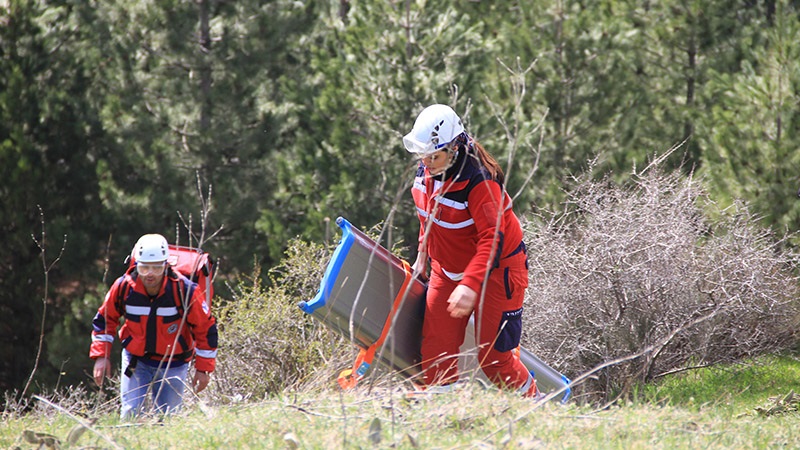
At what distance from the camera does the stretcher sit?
5043mm

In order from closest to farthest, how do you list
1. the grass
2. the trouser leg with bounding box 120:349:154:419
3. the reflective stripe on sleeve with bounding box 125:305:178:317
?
1. the grass
2. the reflective stripe on sleeve with bounding box 125:305:178:317
3. the trouser leg with bounding box 120:349:154:419

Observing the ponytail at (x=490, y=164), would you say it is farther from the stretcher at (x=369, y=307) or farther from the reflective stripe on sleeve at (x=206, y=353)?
the reflective stripe on sleeve at (x=206, y=353)

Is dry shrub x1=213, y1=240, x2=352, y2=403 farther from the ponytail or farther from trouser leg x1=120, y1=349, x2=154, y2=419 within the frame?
the ponytail

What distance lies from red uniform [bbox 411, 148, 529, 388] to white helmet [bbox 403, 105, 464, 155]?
18 cm

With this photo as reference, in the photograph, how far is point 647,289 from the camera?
7.62 metres

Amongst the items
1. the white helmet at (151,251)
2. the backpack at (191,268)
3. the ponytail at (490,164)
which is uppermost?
the ponytail at (490,164)

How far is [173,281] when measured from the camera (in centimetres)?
580

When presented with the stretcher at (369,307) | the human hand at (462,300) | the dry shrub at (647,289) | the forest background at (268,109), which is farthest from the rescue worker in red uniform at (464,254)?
the forest background at (268,109)

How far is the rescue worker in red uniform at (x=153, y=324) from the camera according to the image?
225 inches

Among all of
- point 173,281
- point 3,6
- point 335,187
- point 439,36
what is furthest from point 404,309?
point 3,6

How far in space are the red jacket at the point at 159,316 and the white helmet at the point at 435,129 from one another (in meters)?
1.70

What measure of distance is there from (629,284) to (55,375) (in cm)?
1174

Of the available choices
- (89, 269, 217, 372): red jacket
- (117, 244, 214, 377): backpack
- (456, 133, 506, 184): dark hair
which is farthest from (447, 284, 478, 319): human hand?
(89, 269, 217, 372): red jacket

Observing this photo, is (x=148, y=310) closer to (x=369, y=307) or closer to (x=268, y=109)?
(x=369, y=307)
